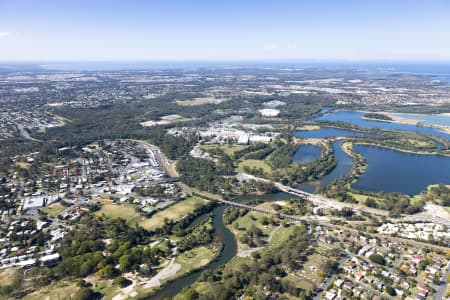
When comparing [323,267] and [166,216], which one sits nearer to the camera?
[323,267]

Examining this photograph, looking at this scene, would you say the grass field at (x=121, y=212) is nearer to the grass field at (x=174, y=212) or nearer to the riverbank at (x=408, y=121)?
the grass field at (x=174, y=212)

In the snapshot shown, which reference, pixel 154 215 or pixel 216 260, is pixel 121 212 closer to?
pixel 154 215

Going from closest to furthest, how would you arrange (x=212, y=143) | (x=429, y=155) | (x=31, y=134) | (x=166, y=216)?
(x=166, y=216) → (x=429, y=155) → (x=212, y=143) → (x=31, y=134)

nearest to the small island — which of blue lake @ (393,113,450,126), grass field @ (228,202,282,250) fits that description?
blue lake @ (393,113,450,126)

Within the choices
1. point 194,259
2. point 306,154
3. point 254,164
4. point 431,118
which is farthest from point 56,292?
point 431,118

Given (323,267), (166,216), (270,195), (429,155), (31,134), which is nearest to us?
(323,267)

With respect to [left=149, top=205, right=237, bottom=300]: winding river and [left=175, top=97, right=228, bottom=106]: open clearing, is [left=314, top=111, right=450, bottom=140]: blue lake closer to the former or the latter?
[left=175, top=97, right=228, bottom=106]: open clearing

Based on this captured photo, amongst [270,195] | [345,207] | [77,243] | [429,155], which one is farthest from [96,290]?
[429,155]

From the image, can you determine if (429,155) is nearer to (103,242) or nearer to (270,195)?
(270,195)
